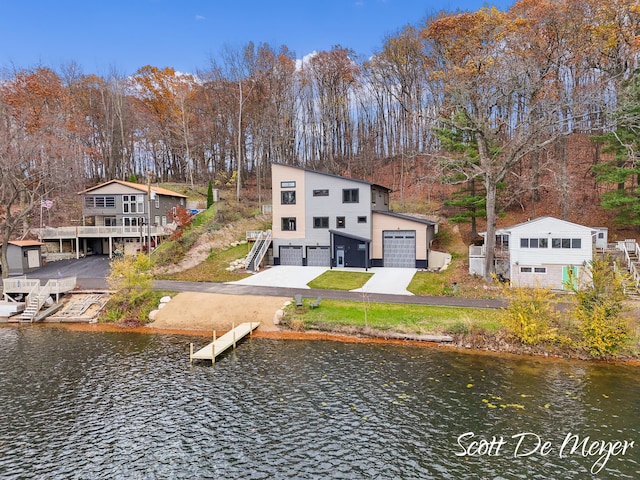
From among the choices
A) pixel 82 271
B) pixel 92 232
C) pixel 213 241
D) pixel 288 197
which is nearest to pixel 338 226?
pixel 288 197

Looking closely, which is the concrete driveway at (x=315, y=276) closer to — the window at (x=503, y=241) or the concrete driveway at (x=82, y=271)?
the window at (x=503, y=241)

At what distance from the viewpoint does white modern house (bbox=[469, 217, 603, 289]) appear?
25.0 metres

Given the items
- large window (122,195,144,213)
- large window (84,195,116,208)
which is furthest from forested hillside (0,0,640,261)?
large window (122,195,144,213)

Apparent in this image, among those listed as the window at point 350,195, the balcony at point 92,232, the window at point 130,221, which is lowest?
the balcony at point 92,232

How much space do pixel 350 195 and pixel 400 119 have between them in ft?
81.0

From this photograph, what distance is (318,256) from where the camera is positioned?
35875 mm

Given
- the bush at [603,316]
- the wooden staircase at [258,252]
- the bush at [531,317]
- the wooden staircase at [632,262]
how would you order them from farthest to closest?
the wooden staircase at [258,252], the wooden staircase at [632,262], the bush at [531,317], the bush at [603,316]

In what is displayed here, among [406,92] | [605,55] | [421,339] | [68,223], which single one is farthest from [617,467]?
[68,223]

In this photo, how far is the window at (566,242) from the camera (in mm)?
25080

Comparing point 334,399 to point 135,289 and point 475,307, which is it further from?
point 135,289

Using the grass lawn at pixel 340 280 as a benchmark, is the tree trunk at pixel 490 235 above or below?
above

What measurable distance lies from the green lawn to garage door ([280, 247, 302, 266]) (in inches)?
510

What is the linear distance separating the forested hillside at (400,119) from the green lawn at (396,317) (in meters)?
8.88

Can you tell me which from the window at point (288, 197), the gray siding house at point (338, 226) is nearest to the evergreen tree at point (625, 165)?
the gray siding house at point (338, 226)
